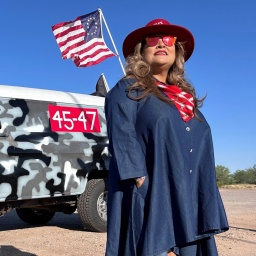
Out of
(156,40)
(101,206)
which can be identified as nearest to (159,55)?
(156,40)

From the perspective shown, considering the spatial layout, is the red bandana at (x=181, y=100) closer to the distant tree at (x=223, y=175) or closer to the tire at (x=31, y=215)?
the tire at (x=31, y=215)

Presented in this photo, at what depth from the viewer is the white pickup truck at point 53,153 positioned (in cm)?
598

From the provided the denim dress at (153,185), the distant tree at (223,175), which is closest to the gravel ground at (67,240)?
the denim dress at (153,185)

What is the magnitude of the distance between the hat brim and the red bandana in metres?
0.31

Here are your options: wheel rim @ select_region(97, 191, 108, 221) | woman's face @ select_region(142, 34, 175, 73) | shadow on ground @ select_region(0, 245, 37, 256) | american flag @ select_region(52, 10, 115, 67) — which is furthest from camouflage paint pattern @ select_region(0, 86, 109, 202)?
woman's face @ select_region(142, 34, 175, 73)

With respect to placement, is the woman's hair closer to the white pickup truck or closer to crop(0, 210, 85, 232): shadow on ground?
the white pickup truck

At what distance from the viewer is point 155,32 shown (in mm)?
2869

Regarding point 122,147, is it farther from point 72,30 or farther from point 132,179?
point 72,30

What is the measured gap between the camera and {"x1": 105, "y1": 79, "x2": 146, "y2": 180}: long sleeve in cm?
247

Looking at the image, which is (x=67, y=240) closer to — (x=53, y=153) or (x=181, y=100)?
(x=53, y=153)

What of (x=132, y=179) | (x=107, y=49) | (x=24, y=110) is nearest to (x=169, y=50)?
(x=132, y=179)

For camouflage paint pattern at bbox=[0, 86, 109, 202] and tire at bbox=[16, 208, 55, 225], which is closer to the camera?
camouflage paint pattern at bbox=[0, 86, 109, 202]

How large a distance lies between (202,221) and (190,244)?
0.47 ft

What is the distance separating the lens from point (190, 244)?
2.65 meters
